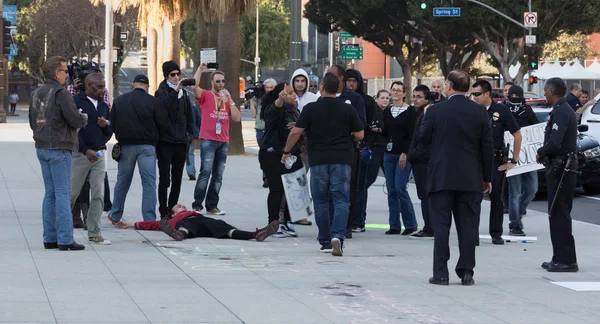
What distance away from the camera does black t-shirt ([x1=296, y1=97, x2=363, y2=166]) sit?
10672 millimetres

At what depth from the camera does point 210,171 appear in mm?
14289

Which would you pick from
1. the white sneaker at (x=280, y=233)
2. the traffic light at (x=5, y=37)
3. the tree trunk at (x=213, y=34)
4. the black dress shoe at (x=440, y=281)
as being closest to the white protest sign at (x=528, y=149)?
the white sneaker at (x=280, y=233)

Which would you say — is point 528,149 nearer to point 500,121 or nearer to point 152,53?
point 500,121

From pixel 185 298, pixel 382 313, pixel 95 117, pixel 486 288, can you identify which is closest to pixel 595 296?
pixel 486 288

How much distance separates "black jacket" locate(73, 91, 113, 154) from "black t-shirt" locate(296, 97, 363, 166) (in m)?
2.09

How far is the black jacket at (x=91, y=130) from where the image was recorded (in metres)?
11.2

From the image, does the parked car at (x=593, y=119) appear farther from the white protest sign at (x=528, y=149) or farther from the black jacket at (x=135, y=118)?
the black jacket at (x=135, y=118)

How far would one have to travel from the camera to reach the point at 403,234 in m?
12.8

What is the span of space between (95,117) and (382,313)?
4778mm

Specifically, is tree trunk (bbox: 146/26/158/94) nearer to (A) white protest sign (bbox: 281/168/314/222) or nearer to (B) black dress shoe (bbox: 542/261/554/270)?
(A) white protest sign (bbox: 281/168/314/222)

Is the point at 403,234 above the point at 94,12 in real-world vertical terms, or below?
below

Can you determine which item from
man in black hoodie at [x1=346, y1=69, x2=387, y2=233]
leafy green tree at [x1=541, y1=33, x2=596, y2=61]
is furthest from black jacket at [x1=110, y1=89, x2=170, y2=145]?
leafy green tree at [x1=541, y1=33, x2=596, y2=61]

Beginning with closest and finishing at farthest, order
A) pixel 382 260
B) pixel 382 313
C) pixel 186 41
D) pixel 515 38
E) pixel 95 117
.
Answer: pixel 382 313, pixel 382 260, pixel 95 117, pixel 515 38, pixel 186 41

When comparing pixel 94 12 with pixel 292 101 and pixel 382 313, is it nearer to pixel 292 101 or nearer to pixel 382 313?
pixel 292 101
